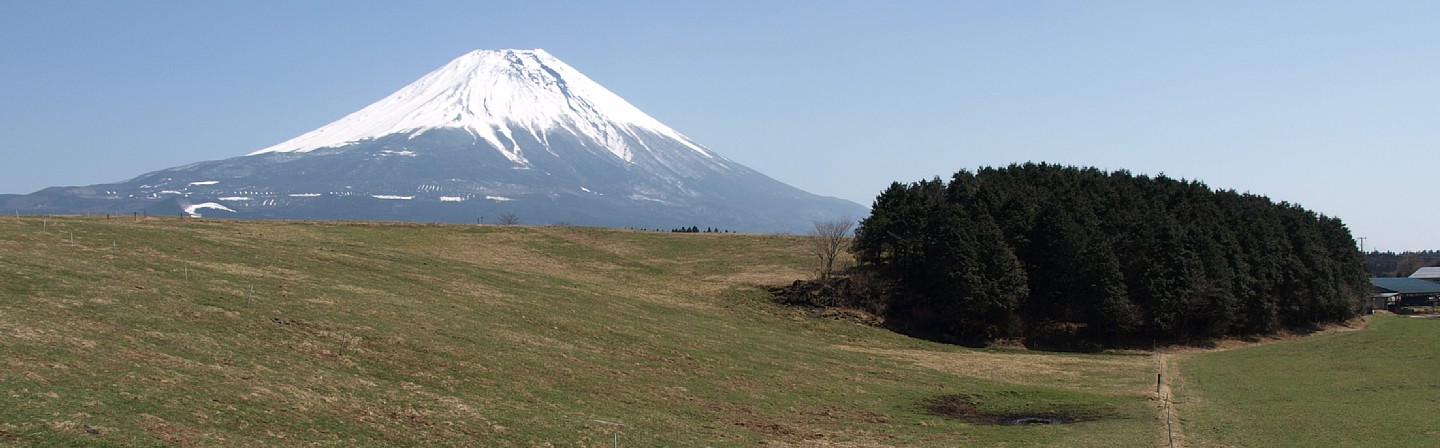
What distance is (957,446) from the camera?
1120 inches

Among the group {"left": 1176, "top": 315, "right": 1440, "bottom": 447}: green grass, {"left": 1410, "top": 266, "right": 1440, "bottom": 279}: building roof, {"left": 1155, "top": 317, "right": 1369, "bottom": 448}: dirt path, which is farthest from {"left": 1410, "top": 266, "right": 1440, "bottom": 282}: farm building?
{"left": 1176, "top": 315, "right": 1440, "bottom": 447}: green grass

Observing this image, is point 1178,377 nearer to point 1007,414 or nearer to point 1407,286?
point 1007,414

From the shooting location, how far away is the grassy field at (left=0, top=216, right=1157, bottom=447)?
20.9m

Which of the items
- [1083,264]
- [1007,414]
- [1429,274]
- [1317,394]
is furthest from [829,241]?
[1429,274]

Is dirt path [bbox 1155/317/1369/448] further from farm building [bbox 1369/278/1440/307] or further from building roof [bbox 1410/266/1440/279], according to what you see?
building roof [bbox 1410/266/1440/279]

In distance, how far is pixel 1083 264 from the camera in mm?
64875

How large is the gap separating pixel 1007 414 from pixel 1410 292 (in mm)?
113061

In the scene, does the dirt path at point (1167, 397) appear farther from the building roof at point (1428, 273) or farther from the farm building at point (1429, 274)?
the building roof at point (1428, 273)

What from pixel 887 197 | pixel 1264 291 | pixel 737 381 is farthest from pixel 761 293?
pixel 1264 291

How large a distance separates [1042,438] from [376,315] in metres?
25.4

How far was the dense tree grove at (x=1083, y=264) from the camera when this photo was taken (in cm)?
6391

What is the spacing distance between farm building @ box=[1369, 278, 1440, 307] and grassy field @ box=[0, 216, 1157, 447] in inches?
3298

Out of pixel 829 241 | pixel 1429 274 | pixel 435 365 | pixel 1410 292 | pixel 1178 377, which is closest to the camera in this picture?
pixel 435 365

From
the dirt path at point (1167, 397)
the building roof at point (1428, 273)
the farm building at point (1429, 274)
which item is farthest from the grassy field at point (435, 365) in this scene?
the building roof at point (1428, 273)
